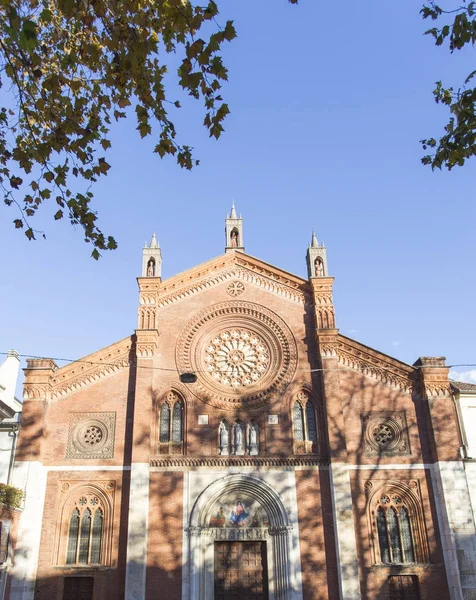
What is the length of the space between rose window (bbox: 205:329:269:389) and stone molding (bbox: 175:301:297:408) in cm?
18

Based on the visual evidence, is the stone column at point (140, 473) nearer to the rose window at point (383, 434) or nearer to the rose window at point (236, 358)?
the rose window at point (236, 358)

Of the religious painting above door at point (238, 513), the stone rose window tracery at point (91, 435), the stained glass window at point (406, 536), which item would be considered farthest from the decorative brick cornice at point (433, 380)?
the stone rose window tracery at point (91, 435)

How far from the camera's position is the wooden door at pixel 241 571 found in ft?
68.3

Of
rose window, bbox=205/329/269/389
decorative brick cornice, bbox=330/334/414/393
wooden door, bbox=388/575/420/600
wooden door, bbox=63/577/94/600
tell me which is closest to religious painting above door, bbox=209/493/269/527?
rose window, bbox=205/329/269/389

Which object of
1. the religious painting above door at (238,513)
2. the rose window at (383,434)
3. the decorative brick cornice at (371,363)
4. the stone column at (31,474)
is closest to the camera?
the stone column at (31,474)

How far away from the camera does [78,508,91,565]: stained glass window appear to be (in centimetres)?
2103

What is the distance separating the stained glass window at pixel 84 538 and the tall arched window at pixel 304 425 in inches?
328

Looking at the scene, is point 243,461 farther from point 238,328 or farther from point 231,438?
point 238,328

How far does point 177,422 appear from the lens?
2336 cm

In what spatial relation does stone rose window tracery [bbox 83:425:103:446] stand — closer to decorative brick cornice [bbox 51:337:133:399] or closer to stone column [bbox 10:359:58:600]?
stone column [bbox 10:359:58:600]

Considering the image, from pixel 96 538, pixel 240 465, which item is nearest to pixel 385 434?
pixel 240 465

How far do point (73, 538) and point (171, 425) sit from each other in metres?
5.46

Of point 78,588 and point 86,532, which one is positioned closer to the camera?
point 78,588

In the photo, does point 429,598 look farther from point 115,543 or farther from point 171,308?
point 171,308
